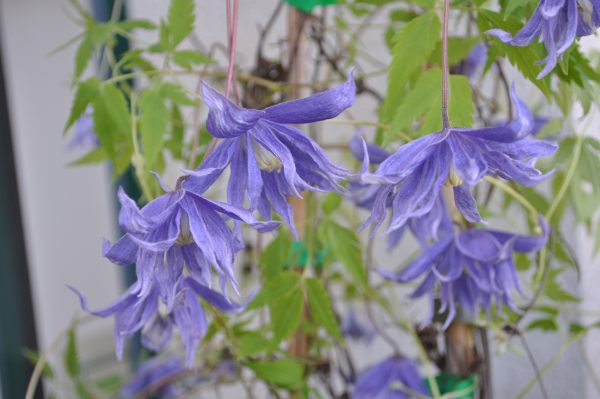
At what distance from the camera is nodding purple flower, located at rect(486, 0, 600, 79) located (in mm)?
327

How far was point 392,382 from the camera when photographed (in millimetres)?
621

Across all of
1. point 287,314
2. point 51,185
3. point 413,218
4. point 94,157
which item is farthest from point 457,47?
point 51,185

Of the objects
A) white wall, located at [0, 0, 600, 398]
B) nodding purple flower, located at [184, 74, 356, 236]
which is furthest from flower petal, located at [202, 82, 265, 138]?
white wall, located at [0, 0, 600, 398]

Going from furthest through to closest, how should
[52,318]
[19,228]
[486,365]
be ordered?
1. [52,318]
2. [19,228]
3. [486,365]

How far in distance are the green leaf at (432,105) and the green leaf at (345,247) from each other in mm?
185

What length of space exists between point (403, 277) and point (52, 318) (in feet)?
3.80

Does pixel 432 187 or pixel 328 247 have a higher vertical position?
pixel 432 187

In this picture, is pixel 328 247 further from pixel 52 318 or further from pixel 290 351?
pixel 52 318

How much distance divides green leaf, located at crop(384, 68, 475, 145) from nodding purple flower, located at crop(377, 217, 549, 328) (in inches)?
4.6

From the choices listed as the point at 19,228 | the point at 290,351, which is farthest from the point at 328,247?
the point at 19,228

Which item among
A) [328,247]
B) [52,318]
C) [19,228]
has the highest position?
[328,247]

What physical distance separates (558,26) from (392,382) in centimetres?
37

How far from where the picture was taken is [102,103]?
50 cm

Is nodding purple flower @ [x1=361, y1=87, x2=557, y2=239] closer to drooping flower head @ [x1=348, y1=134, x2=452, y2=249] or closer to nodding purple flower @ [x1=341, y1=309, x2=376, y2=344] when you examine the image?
drooping flower head @ [x1=348, y1=134, x2=452, y2=249]
